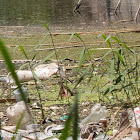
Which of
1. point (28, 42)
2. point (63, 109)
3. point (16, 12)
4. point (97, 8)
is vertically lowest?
point (63, 109)

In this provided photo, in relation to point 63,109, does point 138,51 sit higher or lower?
higher

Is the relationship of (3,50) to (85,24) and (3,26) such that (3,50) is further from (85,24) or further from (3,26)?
(85,24)

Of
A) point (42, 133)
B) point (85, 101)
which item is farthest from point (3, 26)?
point (42, 133)

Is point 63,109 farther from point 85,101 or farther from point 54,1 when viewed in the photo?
point 54,1

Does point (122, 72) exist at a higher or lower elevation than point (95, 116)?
higher

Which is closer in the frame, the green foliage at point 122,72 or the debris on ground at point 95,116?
the green foliage at point 122,72

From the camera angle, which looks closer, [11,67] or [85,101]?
A: [11,67]

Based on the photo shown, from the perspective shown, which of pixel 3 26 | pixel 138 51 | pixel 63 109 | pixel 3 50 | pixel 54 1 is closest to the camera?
pixel 3 50

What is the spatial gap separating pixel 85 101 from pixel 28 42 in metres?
2.99

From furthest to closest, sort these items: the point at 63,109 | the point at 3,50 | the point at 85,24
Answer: the point at 85,24 → the point at 63,109 → the point at 3,50

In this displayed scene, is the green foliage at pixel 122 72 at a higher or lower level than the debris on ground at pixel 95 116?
higher

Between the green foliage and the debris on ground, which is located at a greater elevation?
the green foliage

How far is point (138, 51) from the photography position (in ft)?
15.5

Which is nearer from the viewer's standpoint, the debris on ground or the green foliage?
the green foliage
